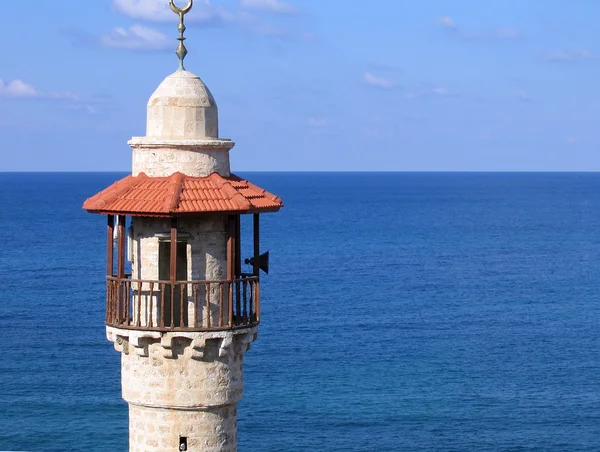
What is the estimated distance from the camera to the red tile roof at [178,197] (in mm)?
18578

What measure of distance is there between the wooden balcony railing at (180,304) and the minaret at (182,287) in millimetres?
16

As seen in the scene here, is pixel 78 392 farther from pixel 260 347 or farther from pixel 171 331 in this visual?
pixel 171 331

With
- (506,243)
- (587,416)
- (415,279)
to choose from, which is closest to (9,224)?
(506,243)

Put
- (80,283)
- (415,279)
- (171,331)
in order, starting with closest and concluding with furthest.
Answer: (171,331), (80,283), (415,279)

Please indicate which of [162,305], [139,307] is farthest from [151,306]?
[139,307]

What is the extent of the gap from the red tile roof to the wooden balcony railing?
3.83ft

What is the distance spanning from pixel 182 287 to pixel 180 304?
0.44m

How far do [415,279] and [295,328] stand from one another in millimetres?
31907

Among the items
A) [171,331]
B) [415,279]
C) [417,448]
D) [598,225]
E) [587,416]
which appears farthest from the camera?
[598,225]

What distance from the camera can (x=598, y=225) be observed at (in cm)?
18662

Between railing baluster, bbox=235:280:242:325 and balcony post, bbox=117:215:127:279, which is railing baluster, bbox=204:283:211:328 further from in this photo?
balcony post, bbox=117:215:127:279

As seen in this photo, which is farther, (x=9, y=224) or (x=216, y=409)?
(x=9, y=224)

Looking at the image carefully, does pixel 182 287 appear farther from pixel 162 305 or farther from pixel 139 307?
pixel 139 307

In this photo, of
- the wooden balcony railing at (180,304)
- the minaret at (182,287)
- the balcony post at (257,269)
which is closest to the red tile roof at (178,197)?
the minaret at (182,287)
